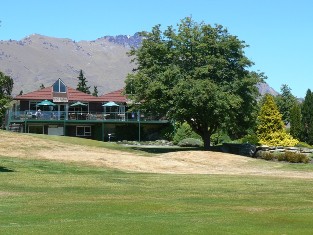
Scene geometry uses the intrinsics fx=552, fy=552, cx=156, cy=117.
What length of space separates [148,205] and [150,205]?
5 cm

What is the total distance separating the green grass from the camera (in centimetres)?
1160

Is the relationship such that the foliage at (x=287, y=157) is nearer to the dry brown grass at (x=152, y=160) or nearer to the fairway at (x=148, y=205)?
the dry brown grass at (x=152, y=160)

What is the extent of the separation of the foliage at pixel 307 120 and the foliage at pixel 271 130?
870 cm

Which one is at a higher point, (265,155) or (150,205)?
(265,155)

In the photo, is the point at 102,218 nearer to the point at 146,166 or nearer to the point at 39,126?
the point at 146,166

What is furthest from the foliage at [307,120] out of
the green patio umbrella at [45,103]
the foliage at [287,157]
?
the green patio umbrella at [45,103]

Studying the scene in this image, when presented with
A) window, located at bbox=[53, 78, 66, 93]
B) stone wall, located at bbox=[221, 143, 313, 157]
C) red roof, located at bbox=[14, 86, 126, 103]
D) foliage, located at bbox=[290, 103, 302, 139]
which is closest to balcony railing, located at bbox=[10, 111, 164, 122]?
red roof, located at bbox=[14, 86, 126, 103]

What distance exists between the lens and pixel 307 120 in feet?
192

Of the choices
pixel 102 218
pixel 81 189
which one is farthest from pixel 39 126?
pixel 102 218

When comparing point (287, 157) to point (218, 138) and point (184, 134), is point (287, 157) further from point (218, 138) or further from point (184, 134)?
point (184, 134)

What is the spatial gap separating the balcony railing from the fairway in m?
39.5

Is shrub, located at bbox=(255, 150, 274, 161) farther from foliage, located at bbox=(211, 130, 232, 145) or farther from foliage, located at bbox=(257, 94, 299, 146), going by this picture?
foliage, located at bbox=(211, 130, 232, 145)

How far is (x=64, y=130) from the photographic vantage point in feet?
223

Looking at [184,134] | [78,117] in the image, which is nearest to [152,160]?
[184,134]
